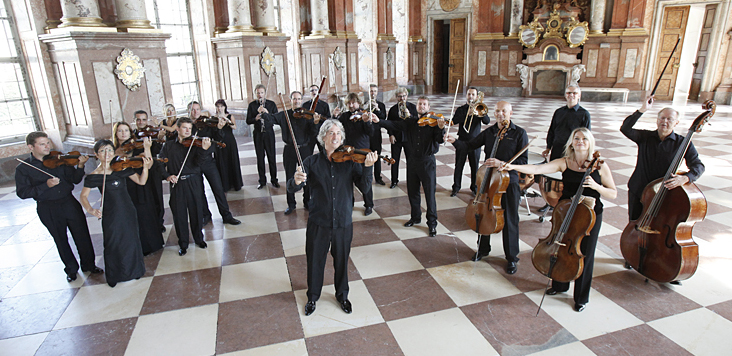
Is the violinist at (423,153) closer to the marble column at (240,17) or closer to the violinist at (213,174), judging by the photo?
the violinist at (213,174)

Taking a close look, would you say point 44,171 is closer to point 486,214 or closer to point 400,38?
point 486,214

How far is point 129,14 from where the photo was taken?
702cm

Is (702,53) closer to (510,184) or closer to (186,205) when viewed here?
(510,184)

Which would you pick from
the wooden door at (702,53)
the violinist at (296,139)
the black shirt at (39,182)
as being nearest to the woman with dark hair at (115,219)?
the black shirt at (39,182)

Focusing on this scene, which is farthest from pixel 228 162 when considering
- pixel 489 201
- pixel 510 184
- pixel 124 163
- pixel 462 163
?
pixel 510 184

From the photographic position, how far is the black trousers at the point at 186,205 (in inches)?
176

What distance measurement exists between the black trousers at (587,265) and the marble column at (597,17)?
599 inches

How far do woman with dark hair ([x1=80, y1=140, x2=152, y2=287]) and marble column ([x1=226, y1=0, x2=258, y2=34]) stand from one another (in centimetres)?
638

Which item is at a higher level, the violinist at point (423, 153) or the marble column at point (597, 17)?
the marble column at point (597, 17)

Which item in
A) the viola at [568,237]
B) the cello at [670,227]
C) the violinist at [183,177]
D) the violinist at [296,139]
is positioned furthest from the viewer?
the violinist at [296,139]

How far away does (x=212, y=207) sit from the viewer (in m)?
5.86

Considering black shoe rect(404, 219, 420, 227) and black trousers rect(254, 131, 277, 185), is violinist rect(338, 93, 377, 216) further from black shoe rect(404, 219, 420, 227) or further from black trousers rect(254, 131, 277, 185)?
black trousers rect(254, 131, 277, 185)

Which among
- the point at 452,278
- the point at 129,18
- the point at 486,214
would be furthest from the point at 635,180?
the point at 129,18

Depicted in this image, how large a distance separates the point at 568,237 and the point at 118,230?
150 inches
